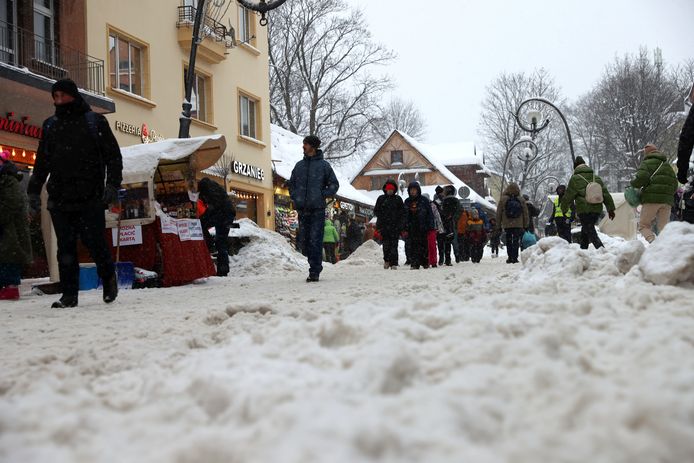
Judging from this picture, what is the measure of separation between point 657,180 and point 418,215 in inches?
198

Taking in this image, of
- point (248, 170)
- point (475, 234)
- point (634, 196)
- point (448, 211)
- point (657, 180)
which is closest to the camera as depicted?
point (657, 180)

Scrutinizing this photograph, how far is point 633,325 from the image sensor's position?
2699 millimetres

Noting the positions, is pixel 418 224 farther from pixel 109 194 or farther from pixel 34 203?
pixel 34 203

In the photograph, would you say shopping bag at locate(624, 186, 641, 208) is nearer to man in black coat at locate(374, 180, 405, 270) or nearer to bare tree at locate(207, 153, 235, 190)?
man in black coat at locate(374, 180, 405, 270)

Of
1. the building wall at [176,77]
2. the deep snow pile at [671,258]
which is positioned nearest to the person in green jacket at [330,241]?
the building wall at [176,77]

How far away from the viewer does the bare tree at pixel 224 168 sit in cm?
2025

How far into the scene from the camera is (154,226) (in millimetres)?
9844

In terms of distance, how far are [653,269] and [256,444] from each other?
3.36 meters

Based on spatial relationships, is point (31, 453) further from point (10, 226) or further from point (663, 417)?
point (10, 226)

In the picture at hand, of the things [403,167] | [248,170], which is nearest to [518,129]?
[403,167]

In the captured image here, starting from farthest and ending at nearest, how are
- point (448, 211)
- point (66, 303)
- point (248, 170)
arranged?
point (248, 170), point (448, 211), point (66, 303)

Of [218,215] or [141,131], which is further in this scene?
[141,131]

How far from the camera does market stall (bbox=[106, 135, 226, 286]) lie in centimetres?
972

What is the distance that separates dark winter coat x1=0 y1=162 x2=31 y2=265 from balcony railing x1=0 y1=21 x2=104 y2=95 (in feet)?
20.7
